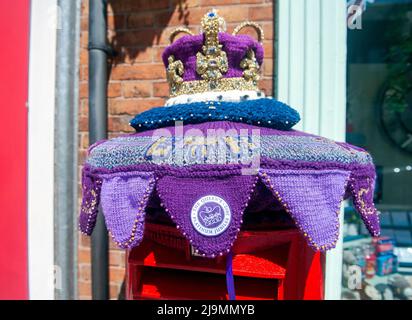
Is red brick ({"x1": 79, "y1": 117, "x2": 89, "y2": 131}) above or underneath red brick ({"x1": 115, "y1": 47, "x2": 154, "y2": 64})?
underneath

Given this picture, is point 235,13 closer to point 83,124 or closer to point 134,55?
point 134,55

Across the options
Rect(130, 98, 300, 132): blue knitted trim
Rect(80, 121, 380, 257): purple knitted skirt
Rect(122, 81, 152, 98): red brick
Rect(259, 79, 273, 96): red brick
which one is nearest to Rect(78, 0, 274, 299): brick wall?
Rect(122, 81, 152, 98): red brick

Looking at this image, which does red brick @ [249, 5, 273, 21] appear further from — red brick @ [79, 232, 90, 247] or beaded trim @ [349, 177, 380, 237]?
red brick @ [79, 232, 90, 247]

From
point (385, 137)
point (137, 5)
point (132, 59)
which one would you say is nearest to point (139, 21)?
point (137, 5)

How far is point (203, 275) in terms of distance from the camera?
2.85 ft

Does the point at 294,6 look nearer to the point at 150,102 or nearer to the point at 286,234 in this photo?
the point at 150,102

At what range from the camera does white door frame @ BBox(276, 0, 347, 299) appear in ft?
4.46

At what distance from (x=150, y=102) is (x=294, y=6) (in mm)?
763

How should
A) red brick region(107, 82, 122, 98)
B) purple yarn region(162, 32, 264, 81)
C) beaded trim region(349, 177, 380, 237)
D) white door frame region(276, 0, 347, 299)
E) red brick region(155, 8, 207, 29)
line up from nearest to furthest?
1. beaded trim region(349, 177, 380, 237)
2. purple yarn region(162, 32, 264, 81)
3. white door frame region(276, 0, 347, 299)
4. red brick region(155, 8, 207, 29)
5. red brick region(107, 82, 122, 98)

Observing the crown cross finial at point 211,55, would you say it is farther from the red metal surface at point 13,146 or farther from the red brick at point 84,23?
the red metal surface at point 13,146

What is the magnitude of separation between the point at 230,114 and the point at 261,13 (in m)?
0.85
